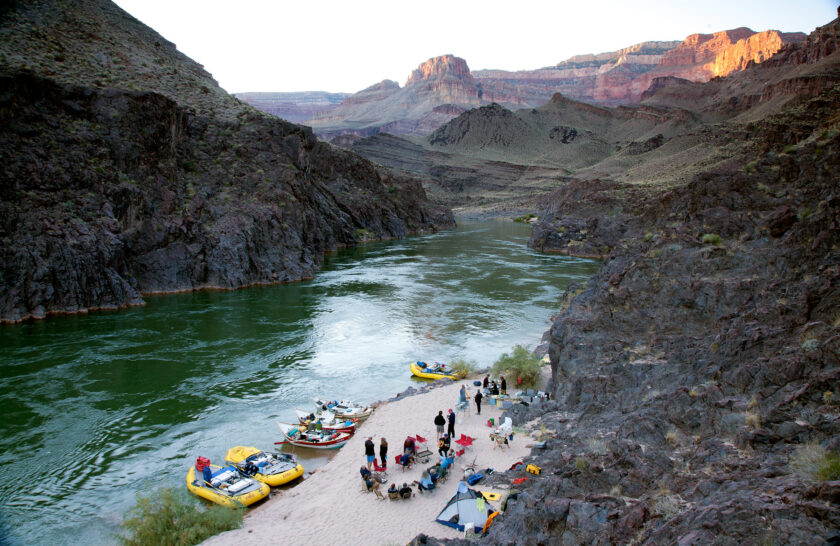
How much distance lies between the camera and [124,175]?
46875 mm

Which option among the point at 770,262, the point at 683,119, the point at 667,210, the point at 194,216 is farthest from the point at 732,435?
the point at 683,119

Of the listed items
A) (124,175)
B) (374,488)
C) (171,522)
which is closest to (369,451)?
(374,488)

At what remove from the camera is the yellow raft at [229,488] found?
51.6 feet

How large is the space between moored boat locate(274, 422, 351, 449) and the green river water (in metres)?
0.49

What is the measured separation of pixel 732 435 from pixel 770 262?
24.8ft

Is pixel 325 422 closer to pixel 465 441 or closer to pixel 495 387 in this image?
pixel 465 441

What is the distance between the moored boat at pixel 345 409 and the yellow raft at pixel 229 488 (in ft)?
17.6

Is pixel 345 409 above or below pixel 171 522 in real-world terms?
below

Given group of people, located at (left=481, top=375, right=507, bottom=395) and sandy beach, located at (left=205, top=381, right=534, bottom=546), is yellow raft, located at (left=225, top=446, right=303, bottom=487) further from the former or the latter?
group of people, located at (left=481, top=375, right=507, bottom=395)

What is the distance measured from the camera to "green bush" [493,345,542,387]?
2364 cm

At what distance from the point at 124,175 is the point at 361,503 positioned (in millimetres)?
43255

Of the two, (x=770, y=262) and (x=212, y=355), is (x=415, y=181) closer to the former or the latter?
(x=212, y=355)

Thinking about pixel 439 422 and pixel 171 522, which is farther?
pixel 439 422

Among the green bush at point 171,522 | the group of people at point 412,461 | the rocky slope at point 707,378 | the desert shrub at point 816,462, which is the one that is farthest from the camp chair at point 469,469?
the desert shrub at point 816,462
